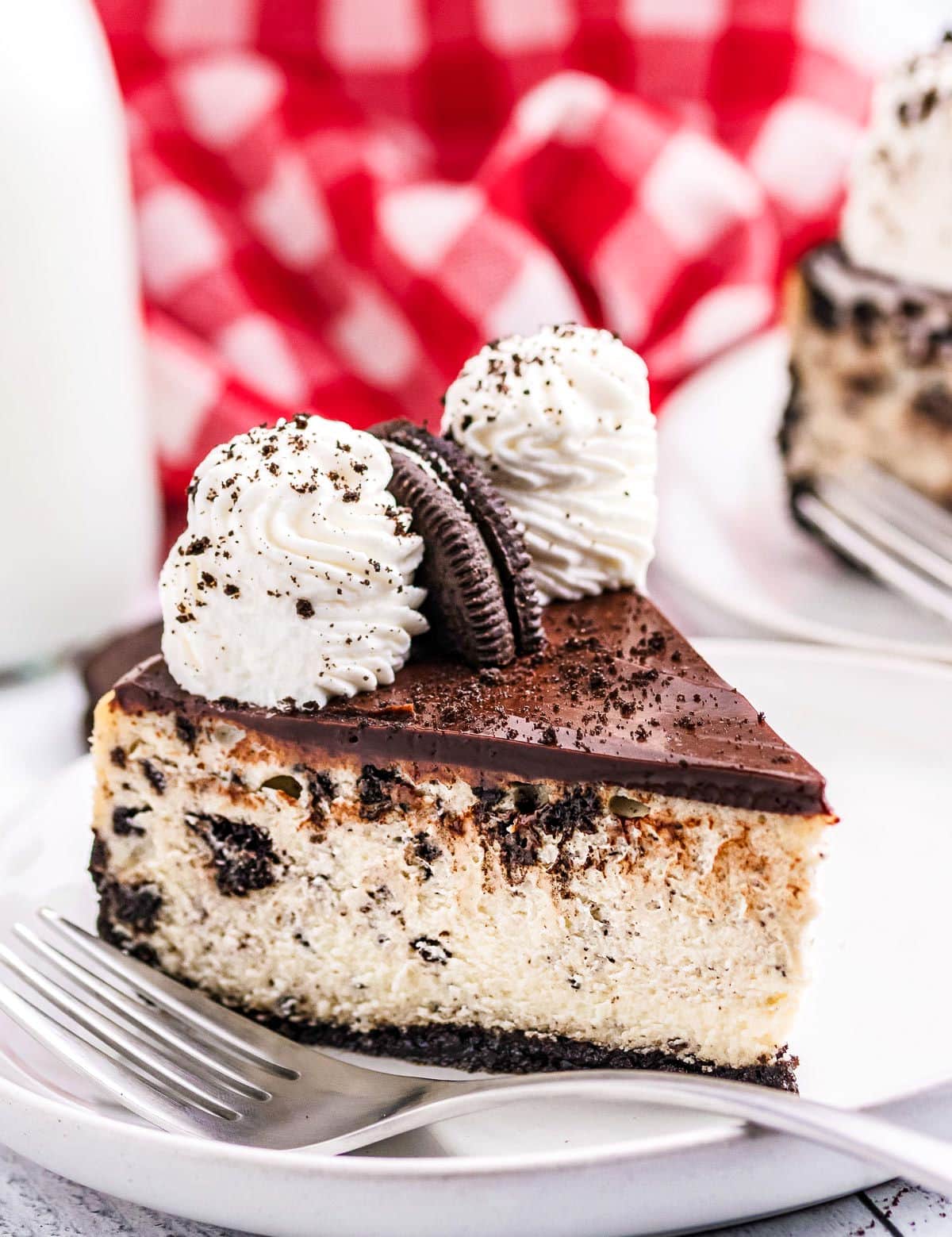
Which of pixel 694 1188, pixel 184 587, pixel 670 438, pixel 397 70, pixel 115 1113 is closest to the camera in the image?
pixel 694 1188

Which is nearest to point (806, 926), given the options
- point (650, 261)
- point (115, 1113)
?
point (115, 1113)

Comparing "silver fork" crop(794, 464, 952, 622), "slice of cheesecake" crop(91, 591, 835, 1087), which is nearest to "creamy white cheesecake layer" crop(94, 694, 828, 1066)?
"slice of cheesecake" crop(91, 591, 835, 1087)

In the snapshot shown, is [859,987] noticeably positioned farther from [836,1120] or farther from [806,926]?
[836,1120]

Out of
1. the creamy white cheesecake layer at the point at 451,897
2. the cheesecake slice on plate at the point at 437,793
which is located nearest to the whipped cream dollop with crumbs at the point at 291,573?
the cheesecake slice on plate at the point at 437,793

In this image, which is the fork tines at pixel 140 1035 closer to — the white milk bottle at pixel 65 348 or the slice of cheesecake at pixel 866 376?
Answer: the white milk bottle at pixel 65 348

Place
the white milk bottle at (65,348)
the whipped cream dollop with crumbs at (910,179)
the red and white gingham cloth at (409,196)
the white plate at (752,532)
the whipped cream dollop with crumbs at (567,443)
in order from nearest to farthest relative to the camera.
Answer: the whipped cream dollop with crumbs at (567,443)
the white milk bottle at (65,348)
the white plate at (752,532)
the whipped cream dollop with crumbs at (910,179)
the red and white gingham cloth at (409,196)

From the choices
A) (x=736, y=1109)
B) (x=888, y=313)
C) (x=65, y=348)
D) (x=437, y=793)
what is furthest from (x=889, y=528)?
(x=736, y=1109)

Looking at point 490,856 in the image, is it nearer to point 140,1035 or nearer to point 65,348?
point 140,1035
